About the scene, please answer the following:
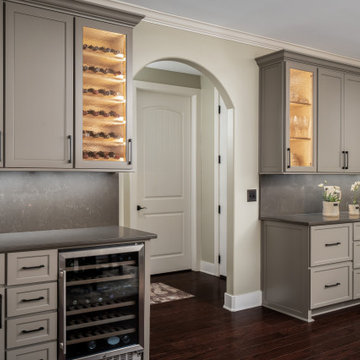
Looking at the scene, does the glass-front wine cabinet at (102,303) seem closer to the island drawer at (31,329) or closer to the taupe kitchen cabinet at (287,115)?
the island drawer at (31,329)

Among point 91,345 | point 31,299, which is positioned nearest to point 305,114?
point 91,345

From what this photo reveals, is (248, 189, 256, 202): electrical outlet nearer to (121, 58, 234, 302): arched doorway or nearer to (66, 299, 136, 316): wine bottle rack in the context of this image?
(121, 58, 234, 302): arched doorway

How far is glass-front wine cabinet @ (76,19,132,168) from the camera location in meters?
3.21

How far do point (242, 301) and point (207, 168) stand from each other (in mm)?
2037

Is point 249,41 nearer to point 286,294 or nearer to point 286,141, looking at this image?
point 286,141

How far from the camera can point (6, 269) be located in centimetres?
264

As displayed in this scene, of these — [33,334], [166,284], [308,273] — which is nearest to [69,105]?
[33,334]

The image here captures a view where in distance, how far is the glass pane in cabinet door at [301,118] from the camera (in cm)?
432

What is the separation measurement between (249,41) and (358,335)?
2818 millimetres

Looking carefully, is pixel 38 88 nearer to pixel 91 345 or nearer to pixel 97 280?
pixel 97 280

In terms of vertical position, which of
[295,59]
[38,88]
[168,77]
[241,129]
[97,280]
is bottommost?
[97,280]

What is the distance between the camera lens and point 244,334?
367 cm

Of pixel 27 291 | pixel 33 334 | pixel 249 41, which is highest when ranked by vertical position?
pixel 249 41

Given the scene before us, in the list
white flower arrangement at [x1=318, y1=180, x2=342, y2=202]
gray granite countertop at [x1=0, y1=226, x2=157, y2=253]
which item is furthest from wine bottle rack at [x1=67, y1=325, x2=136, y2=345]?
white flower arrangement at [x1=318, y1=180, x2=342, y2=202]
